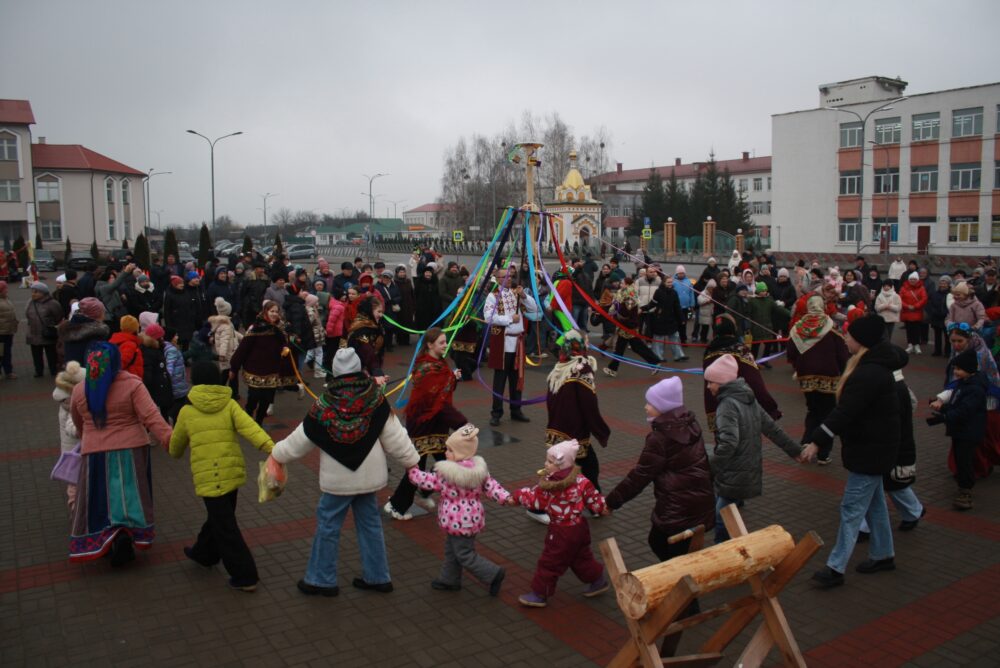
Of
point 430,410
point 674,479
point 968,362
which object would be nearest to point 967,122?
point 968,362

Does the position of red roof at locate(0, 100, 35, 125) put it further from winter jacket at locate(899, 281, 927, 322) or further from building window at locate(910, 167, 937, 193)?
winter jacket at locate(899, 281, 927, 322)

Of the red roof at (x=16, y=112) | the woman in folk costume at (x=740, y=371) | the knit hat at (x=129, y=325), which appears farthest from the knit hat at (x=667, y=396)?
the red roof at (x=16, y=112)

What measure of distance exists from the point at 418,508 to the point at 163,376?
11.3ft

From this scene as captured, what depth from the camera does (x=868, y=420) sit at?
607 cm

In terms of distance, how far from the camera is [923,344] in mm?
18922

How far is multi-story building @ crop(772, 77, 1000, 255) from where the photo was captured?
1980 inches

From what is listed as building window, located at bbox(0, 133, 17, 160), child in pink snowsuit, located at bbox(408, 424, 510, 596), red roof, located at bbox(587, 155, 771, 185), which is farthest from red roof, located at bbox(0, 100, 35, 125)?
child in pink snowsuit, located at bbox(408, 424, 510, 596)

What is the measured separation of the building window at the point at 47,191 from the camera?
6894 centimetres

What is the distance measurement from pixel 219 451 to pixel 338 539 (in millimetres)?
1086

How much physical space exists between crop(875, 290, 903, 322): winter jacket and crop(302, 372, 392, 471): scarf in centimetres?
1395

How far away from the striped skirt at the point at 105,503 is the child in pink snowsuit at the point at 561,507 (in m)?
3.10

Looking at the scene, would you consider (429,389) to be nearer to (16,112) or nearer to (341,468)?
(341,468)

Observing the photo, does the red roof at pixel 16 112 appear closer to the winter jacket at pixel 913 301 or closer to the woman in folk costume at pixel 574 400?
the winter jacket at pixel 913 301

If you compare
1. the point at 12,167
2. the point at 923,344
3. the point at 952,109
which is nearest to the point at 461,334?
the point at 923,344
